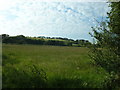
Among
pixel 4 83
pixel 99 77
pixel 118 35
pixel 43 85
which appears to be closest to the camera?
pixel 4 83

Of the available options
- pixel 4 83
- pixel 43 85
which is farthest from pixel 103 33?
pixel 4 83

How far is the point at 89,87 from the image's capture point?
5.50 m

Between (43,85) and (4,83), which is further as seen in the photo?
(43,85)

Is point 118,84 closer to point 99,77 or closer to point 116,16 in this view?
point 99,77

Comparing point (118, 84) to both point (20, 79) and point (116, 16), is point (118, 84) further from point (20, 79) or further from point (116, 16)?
point (20, 79)

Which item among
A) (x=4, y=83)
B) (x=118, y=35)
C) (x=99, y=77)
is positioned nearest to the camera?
(x=4, y=83)

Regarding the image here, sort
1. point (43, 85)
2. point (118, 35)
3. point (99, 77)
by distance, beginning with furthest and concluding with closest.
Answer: point (99, 77), point (118, 35), point (43, 85)

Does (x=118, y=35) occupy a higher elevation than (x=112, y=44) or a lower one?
higher

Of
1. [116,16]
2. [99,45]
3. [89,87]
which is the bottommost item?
[89,87]

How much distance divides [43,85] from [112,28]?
11.1 ft

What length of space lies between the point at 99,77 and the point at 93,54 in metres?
1.13

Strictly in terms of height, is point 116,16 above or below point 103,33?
above

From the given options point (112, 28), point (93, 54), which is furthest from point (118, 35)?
point (93, 54)

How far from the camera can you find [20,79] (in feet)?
16.9
